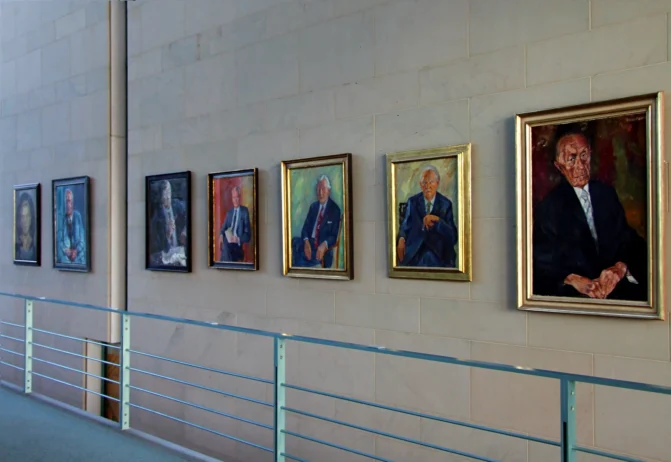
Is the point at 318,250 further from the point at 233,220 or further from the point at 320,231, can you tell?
the point at 233,220

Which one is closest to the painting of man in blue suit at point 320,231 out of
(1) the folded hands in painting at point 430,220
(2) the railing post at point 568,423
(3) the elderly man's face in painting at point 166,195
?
(1) the folded hands in painting at point 430,220

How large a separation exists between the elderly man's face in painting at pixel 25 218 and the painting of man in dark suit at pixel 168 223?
9.55ft

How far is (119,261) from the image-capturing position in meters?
7.64

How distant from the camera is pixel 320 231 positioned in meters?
5.35

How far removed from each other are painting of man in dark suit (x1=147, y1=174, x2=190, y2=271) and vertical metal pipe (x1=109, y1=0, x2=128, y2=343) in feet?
2.51

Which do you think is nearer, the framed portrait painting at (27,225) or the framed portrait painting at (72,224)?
the framed portrait painting at (72,224)

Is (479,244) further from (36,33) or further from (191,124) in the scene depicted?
(36,33)

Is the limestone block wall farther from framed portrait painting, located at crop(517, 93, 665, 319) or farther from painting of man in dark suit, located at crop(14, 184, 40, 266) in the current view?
painting of man in dark suit, located at crop(14, 184, 40, 266)

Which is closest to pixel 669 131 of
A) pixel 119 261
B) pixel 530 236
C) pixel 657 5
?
pixel 657 5

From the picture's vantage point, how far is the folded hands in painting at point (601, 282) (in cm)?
372

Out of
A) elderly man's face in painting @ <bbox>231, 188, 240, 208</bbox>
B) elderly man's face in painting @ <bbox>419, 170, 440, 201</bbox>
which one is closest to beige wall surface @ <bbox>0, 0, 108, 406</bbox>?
elderly man's face in painting @ <bbox>231, 188, 240, 208</bbox>

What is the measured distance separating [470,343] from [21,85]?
7938mm

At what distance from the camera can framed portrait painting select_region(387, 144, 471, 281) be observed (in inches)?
174

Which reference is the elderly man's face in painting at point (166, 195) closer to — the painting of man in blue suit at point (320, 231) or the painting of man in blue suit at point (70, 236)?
the painting of man in blue suit at point (70, 236)
